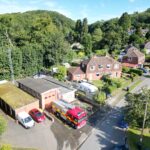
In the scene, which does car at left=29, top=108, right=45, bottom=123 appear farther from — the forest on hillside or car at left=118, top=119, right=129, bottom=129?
the forest on hillside

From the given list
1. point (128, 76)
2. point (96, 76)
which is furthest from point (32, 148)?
point (128, 76)

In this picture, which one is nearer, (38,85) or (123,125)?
(123,125)

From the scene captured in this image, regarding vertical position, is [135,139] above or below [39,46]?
below

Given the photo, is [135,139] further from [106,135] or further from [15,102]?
[15,102]

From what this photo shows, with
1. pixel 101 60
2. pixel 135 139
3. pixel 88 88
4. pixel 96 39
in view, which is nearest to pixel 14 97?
pixel 88 88

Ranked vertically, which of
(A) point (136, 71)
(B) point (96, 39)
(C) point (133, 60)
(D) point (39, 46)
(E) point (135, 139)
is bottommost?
(E) point (135, 139)

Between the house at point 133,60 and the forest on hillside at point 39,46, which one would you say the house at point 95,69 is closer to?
the forest on hillside at point 39,46

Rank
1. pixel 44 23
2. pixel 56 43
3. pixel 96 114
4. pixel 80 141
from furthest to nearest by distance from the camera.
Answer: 1. pixel 44 23
2. pixel 56 43
3. pixel 96 114
4. pixel 80 141

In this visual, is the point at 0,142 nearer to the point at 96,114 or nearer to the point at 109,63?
the point at 96,114
